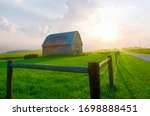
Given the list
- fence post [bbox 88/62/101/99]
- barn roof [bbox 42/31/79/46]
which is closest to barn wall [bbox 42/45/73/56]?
barn roof [bbox 42/31/79/46]

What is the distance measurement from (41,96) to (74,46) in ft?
152

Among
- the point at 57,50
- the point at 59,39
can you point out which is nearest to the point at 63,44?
the point at 57,50

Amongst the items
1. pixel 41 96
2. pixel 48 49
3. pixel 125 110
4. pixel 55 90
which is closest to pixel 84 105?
pixel 125 110

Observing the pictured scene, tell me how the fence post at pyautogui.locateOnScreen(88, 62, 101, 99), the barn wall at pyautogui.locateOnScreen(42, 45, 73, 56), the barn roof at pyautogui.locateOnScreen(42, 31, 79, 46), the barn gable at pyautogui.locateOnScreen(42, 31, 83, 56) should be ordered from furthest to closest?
the barn roof at pyautogui.locateOnScreen(42, 31, 79, 46)
the barn gable at pyautogui.locateOnScreen(42, 31, 83, 56)
the barn wall at pyautogui.locateOnScreen(42, 45, 73, 56)
the fence post at pyautogui.locateOnScreen(88, 62, 101, 99)

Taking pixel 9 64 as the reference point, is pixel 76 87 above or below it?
below

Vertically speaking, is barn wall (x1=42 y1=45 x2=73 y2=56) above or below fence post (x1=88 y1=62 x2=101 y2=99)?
above

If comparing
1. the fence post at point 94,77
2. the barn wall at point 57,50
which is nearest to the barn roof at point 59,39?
the barn wall at point 57,50

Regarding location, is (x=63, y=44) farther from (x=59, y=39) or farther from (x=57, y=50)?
(x=59, y=39)

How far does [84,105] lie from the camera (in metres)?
4.66

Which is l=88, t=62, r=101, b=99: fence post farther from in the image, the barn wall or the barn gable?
the barn wall

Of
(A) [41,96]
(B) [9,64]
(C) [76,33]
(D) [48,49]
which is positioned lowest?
(A) [41,96]

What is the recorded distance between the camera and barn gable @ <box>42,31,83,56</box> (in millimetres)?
51250

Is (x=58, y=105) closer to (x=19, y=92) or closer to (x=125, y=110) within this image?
(x=125, y=110)

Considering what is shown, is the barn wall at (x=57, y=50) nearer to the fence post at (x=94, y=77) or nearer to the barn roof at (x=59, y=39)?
the barn roof at (x=59, y=39)
